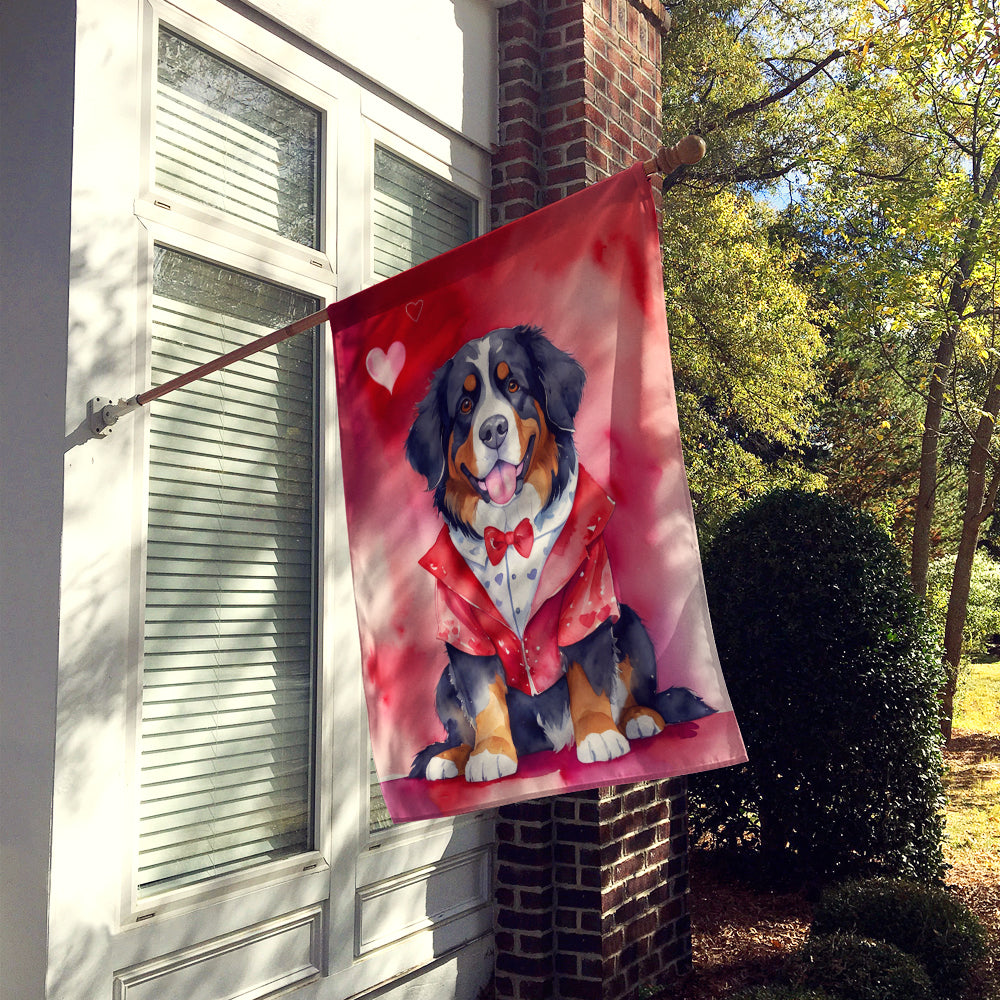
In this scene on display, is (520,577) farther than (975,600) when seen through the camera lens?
No

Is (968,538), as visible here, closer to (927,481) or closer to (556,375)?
(927,481)

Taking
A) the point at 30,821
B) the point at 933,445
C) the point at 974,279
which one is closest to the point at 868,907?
the point at 30,821

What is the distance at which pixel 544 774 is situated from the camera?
248 centimetres

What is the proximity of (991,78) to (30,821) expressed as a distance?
30.0 ft

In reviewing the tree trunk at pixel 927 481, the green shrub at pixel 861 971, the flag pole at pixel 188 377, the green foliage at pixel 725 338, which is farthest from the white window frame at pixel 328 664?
the tree trunk at pixel 927 481

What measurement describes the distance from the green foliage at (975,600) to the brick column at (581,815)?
32.8 ft

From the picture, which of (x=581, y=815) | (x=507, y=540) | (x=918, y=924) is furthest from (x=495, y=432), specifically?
(x=918, y=924)

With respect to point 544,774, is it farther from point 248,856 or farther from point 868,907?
point 868,907

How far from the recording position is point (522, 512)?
2.52 m

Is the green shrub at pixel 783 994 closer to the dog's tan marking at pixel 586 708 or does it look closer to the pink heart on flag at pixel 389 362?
the dog's tan marking at pixel 586 708

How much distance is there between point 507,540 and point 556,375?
44cm

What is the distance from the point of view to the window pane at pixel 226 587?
3107 mm

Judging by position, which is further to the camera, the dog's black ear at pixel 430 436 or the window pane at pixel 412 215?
the window pane at pixel 412 215

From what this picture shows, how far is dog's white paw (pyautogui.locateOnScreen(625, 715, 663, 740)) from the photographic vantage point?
96.9 inches
